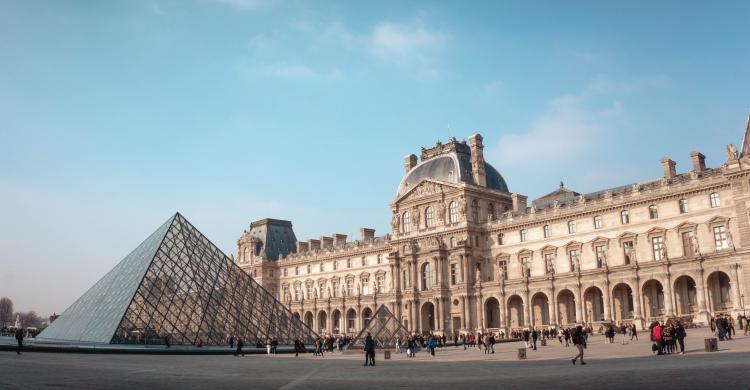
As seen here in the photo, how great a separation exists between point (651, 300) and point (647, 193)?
720 centimetres

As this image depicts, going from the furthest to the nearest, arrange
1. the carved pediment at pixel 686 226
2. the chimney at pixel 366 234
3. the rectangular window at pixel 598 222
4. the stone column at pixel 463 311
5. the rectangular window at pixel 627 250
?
the chimney at pixel 366 234 < the stone column at pixel 463 311 < the rectangular window at pixel 598 222 < the rectangular window at pixel 627 250 < the carved pediment at pixel 686 226

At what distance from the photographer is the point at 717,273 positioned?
40.3m

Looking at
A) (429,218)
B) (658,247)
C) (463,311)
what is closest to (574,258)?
(658,247)

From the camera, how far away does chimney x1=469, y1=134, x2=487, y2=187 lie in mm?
56594

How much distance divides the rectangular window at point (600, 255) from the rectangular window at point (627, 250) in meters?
1.52

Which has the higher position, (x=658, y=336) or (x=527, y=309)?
(x=527, y=309)

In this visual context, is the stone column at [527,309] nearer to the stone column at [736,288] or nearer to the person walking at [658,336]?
the stone column at [736,288]

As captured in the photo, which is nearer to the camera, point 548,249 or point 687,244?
point 687,244

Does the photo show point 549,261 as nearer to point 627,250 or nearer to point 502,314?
point 502,314

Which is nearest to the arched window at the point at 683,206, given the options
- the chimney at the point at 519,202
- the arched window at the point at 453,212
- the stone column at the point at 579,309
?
the stone column at the point at 579,309

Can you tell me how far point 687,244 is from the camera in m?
42.4

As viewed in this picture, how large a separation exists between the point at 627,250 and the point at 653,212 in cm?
321

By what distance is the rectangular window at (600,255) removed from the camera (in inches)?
1848

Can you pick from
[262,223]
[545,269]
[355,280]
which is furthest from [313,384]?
[262,223]
